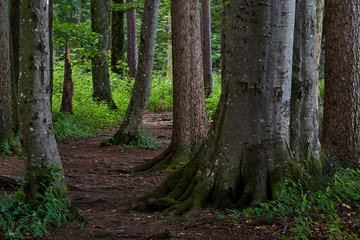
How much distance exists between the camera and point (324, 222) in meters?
4.03

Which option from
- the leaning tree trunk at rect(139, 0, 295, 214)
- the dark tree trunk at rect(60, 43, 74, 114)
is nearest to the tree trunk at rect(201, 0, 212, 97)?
the dark tree trunk at rect(60, 43, 74, 114)


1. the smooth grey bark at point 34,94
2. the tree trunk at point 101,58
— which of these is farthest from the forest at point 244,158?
the tree trunk at point 101,58

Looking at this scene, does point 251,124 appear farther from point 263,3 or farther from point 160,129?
point 160,129

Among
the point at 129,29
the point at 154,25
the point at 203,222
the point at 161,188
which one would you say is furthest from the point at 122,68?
the point at 203,222

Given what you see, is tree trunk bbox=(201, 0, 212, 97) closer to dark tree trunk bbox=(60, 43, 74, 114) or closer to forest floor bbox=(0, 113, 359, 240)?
dark tree trunk bbox=(60, 43, 74, 114)

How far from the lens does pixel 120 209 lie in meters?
6.10

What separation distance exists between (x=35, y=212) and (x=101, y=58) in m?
14.2

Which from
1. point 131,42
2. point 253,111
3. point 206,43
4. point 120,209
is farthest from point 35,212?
point 131,42

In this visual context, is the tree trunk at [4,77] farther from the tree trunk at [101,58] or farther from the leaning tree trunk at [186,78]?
the tree trunk at [101,58]

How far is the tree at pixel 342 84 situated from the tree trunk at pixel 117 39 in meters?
15.4

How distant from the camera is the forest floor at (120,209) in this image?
4.19m

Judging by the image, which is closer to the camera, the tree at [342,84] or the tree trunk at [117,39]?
the tree at [342,84]

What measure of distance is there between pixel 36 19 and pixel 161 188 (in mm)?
2881

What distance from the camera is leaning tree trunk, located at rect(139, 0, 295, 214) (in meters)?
5.01
